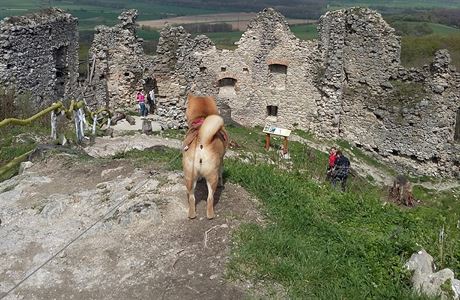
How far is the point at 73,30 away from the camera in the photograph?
770 inches

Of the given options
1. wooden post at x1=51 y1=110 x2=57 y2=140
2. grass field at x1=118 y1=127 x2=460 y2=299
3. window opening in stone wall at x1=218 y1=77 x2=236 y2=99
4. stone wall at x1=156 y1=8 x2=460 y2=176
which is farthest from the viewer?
window opening in stone wall at x1=218 y1=77 x2=236 y2=99

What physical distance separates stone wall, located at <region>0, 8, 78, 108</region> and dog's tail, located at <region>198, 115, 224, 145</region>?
34.2ft

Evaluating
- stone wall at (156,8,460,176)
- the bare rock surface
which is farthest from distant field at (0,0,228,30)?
the bare rock surface

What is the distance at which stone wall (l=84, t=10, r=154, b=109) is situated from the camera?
21469mm

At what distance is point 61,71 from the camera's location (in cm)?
1916

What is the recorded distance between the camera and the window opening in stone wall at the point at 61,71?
61.5 feet

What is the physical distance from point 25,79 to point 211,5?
72327mm

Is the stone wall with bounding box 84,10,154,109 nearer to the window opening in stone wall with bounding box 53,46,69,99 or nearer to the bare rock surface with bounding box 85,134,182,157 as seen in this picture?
the window opening in stone wall with bounding box 53,46,69,99

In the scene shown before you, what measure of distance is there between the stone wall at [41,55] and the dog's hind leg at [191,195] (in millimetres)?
10453

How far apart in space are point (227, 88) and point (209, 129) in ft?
47.0

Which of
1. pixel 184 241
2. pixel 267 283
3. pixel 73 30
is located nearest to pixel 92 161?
pixel 184 241

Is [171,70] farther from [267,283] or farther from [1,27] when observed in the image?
[267,283]

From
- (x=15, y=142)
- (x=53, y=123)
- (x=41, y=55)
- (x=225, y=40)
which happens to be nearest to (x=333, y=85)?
(x=41, y=55)

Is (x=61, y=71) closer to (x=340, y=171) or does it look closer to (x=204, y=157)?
(x=340, y=171)
